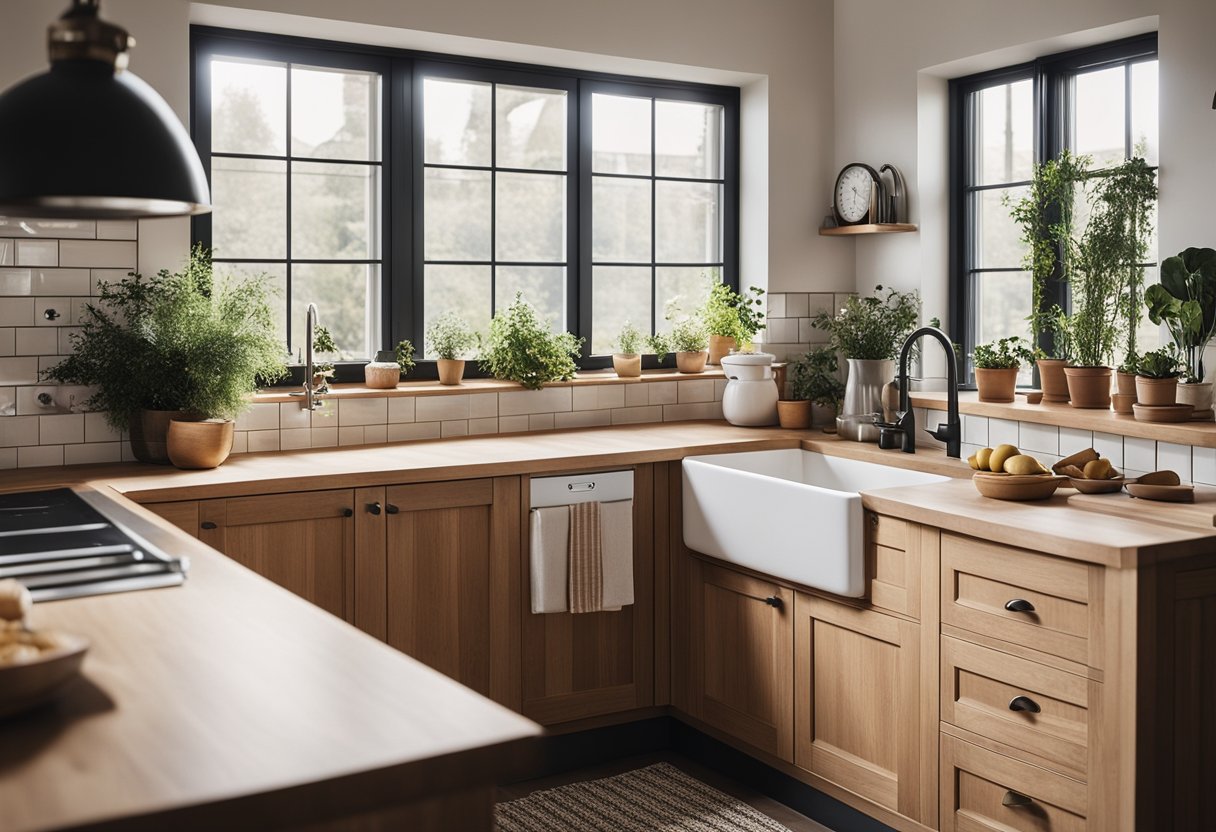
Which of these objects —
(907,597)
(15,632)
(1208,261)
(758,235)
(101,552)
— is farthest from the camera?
(758,235)

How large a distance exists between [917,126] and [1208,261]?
1411 millimetres

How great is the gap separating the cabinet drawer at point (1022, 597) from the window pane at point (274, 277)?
2.31 m

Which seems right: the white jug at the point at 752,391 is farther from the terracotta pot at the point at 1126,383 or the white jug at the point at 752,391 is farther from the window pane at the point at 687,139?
the terracotta pot at the point at 1126,383

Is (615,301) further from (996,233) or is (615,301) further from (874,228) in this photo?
(996,233)

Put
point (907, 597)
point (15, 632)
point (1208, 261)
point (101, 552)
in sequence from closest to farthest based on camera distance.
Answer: point (15, 632) → point (101, 552) → point (907, 597) → point (1208, 261)

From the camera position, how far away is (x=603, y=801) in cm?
363

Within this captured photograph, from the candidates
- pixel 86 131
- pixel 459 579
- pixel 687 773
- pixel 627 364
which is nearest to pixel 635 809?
pixel 687 773

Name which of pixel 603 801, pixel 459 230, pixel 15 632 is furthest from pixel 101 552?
pixel 459 230

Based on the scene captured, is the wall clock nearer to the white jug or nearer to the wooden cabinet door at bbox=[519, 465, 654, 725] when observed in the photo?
the white jug

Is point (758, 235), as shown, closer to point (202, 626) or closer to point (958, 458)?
point (958, 458)

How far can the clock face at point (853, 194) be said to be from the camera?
470cm

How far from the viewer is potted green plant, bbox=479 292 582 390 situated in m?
4.30

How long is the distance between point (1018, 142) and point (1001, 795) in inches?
97.8

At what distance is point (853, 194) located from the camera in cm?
477
